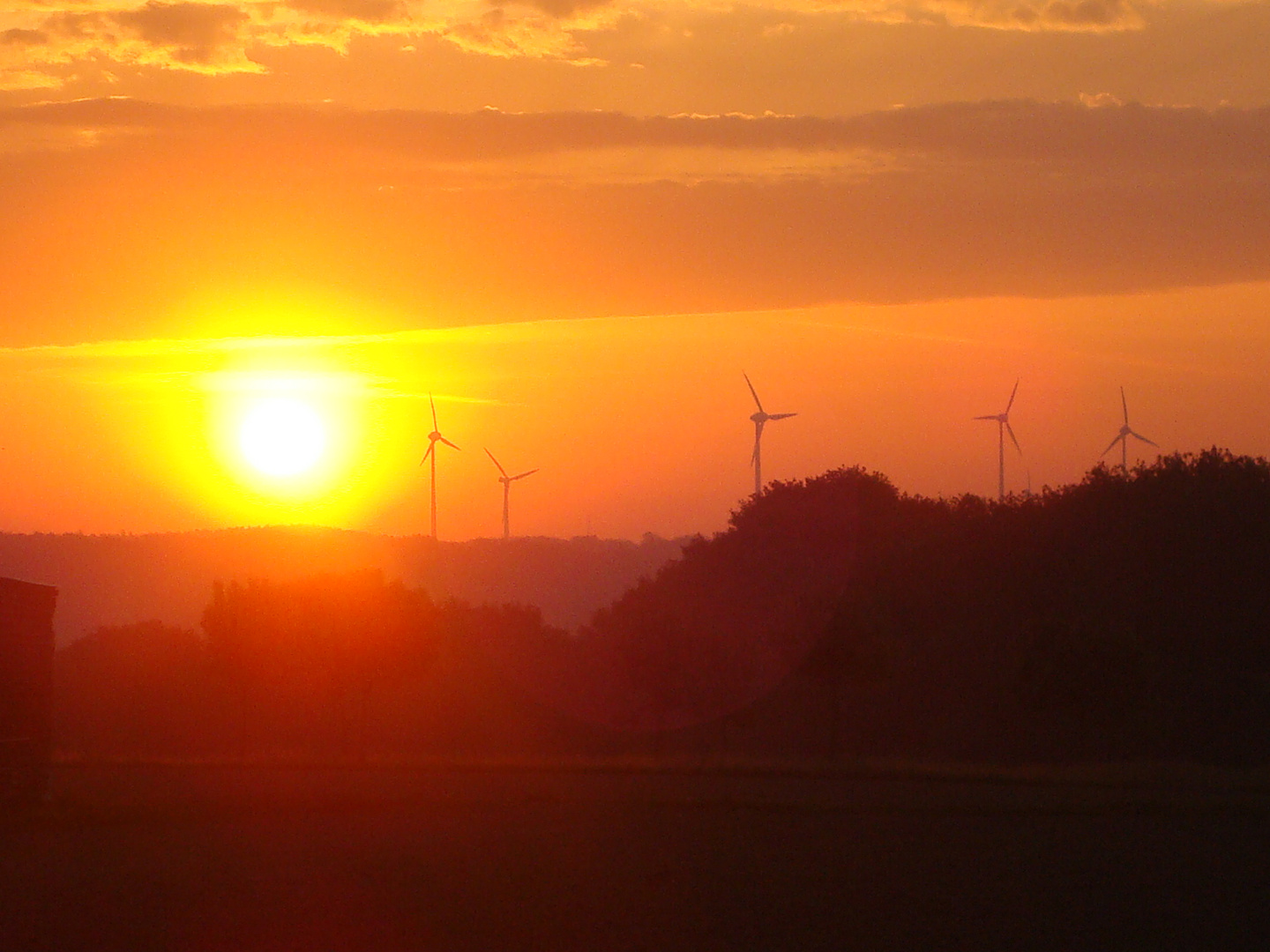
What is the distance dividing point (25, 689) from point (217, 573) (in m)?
161

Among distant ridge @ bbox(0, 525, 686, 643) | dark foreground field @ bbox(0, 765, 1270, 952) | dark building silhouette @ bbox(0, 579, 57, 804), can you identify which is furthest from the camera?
distant ridge @ bbox(0, 525, 686, 643)

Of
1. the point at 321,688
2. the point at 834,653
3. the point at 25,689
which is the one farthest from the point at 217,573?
the point at 25,689

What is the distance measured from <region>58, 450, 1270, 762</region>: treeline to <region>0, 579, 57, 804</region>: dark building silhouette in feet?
46.8

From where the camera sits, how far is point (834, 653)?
168ft

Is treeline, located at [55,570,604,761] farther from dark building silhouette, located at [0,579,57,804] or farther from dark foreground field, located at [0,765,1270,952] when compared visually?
dark foreground field, located at [0,765,1270,952]

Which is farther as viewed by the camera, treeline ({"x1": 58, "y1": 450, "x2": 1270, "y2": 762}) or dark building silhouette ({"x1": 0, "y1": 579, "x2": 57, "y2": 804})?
treeline ({"x1": 58, "y1": 450, "x2": 1270, "y2": 762})

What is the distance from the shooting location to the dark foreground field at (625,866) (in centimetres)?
1841

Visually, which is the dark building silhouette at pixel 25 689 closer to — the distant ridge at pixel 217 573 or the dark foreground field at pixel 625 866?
the dark foreground field at pixel 625 866

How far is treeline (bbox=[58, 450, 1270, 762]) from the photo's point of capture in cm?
5053

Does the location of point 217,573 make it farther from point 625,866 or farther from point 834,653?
point 625,866

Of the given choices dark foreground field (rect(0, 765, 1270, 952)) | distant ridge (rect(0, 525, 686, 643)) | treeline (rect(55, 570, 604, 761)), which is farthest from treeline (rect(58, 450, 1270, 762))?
distant ridge (rect(0, 525, 686, 643))

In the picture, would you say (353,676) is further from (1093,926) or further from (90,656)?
(1093,926)

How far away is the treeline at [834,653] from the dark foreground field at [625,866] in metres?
14.2

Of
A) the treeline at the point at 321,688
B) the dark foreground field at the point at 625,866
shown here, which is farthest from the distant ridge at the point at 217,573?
the dark foreground field at the point at 625,866
